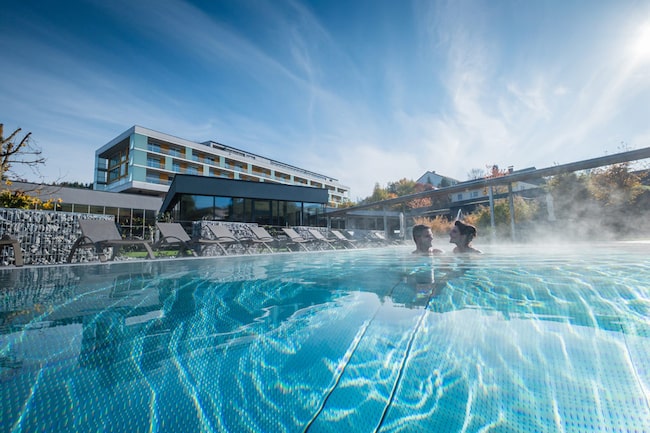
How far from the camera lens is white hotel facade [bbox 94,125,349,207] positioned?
29797mm

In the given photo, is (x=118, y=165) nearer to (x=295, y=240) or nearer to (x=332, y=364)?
(x=295, y=240)

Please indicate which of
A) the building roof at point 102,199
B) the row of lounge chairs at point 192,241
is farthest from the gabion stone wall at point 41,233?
the building roof at point 102,199

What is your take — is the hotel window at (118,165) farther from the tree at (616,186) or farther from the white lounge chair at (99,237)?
the tree at (616,186)

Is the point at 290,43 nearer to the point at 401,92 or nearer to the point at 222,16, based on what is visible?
the point at 222,16

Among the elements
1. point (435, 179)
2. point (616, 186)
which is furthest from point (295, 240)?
point (435, 179)

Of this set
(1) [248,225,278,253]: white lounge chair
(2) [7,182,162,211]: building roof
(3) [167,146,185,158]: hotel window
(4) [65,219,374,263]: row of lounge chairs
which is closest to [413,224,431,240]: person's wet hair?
(4) [65,219,374,263]: row of lounge chairs

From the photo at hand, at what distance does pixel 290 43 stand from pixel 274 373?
Answer: 9085 millimetres

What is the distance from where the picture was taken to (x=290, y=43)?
27.1ft

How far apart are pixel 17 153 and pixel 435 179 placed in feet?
143

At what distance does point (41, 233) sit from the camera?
19.6 feet

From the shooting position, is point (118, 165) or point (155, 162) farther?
point (118, 165)

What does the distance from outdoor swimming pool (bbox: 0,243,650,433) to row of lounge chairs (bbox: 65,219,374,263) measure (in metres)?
4.07

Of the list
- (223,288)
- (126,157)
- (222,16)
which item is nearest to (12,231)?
(223,288)

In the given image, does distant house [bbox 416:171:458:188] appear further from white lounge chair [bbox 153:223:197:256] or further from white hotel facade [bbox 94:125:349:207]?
white lounge chair [bbox 153:223:197:256]
